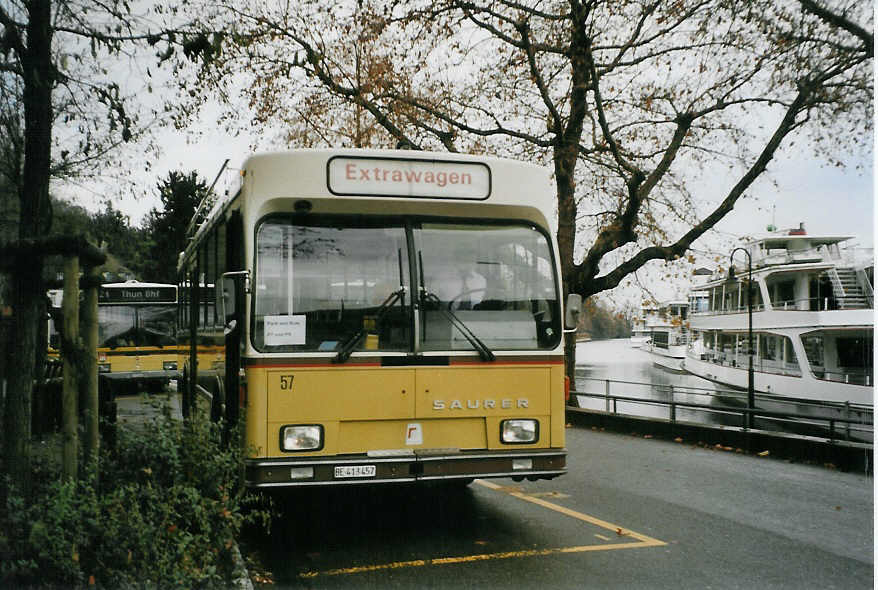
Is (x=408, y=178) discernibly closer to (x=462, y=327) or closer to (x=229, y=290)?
(x=462, y=327)

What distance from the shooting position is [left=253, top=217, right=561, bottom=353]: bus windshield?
6.68m

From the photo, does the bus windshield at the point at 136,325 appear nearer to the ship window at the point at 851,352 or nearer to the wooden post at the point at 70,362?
the ship window at the point at 851,352

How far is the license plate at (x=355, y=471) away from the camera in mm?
6539

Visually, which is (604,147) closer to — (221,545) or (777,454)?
(777,454)

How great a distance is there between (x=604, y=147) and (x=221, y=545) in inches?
709

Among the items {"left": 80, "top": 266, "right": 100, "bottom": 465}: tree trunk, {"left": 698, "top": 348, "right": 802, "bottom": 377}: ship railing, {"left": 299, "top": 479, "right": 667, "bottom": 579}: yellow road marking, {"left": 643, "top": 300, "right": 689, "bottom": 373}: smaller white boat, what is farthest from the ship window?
{"left": 643, "top": 300, "right": 689, "bottom": 373}: smaller white boat

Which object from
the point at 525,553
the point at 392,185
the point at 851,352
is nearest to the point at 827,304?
the point at 851,352

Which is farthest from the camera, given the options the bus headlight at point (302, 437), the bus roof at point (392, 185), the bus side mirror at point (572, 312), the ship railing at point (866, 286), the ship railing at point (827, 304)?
the ship railing at point (827, 304)

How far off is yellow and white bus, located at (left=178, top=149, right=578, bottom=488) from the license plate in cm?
1

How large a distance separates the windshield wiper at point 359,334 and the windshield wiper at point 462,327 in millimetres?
225

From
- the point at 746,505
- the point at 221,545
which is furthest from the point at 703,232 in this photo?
the point at 221,545

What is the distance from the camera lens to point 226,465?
18.0 ft

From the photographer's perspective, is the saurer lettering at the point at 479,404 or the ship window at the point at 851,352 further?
the ship window at the point at 851,352

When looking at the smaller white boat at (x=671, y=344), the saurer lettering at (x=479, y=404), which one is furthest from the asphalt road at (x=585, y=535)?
the smaller white boat at (x=671, y=344)
